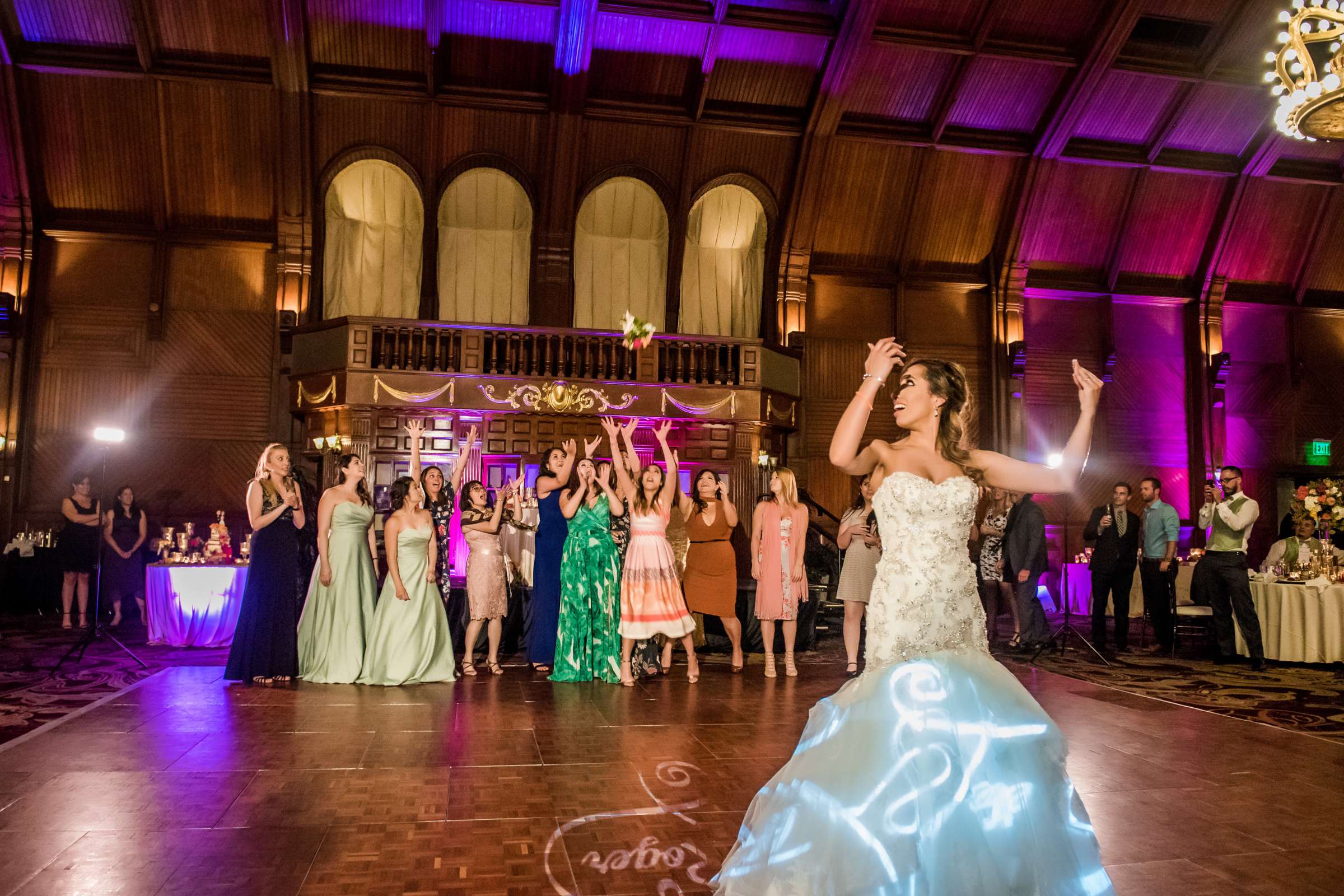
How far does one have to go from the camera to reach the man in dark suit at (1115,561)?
8250mm

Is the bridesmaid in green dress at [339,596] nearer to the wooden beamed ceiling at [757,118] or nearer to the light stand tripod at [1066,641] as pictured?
the light stand tripod at [1066,641]

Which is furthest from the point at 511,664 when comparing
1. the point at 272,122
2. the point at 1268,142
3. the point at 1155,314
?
the point at 1268,142

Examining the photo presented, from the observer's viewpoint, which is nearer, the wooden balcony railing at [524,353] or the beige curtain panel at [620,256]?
the wooden balcony railing at [524,353]

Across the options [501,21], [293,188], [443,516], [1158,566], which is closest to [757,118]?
[501,21]

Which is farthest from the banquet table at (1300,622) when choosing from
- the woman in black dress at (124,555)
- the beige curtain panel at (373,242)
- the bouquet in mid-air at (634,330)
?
the woman in black dress at (124,555)

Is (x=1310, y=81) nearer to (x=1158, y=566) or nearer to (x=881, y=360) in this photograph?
(x=1158, y=566)

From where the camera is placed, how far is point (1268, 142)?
43.0 feet

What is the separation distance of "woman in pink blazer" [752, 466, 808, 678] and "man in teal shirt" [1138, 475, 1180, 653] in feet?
11.6

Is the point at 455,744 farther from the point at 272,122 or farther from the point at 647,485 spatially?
the point at 272,122

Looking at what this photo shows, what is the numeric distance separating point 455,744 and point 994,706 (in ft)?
9.97

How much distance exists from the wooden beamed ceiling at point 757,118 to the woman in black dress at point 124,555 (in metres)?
4.14

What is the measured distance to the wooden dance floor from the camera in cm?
283

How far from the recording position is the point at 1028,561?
807cm

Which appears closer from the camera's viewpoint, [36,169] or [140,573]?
[140,573]
